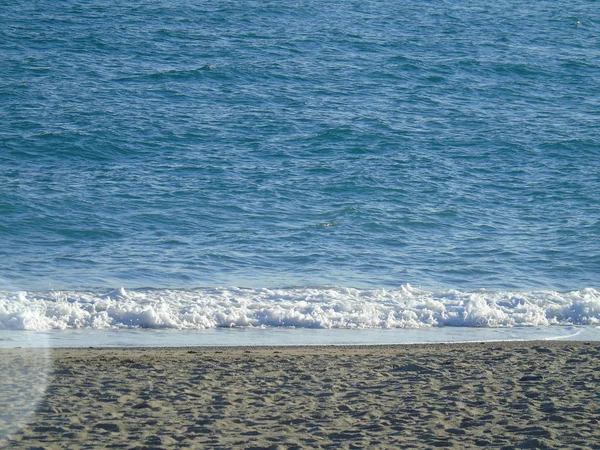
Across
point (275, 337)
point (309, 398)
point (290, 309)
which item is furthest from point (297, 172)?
point (309, 398)

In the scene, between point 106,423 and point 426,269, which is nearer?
point 106,423

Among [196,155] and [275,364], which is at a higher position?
[196,155]

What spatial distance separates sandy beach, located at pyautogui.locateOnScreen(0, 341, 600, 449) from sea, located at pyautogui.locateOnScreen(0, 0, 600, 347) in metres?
1.39

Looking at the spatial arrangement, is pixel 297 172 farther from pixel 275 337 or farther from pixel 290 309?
pixel 275 337

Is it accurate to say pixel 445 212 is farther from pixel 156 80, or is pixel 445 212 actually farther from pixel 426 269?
pixel 156 80

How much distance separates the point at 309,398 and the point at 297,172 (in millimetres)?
10749

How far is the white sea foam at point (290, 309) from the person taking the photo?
10.2 meters

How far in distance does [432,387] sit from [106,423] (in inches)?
113

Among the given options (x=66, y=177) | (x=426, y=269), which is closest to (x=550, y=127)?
(x=426, y=269)

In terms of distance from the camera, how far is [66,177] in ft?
53.7

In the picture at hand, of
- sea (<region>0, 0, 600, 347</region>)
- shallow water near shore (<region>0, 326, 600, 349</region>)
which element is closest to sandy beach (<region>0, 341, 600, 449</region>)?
shallow water near shore (<region>0, 326, 600, 349</region>)

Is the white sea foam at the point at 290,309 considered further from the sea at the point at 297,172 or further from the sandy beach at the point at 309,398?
the sandy beach at the point at 309,398

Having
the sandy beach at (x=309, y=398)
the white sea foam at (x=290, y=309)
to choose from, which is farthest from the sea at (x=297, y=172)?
the sandy beach at (x=309, y=398)

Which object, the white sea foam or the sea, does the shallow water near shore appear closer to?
the sea
